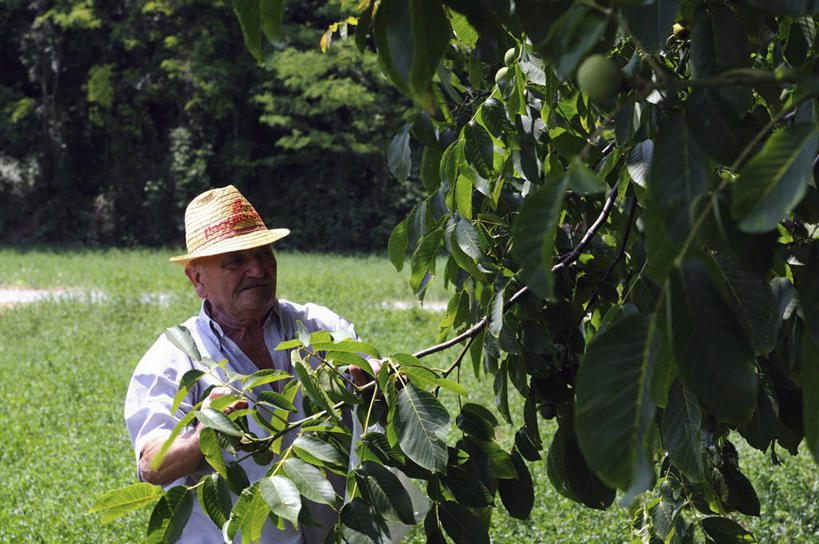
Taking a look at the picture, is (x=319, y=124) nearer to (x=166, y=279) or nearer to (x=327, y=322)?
(x=166, y=279)

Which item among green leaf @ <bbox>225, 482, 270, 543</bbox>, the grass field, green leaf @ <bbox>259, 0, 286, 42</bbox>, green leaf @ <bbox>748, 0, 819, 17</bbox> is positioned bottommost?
the grass field

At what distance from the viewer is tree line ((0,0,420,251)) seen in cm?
2098

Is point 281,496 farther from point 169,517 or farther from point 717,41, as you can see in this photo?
point 717,41

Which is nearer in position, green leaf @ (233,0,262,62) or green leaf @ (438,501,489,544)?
green leaf @ (233,0,262,62)

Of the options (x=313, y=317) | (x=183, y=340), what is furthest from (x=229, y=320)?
(x=183, y=340)

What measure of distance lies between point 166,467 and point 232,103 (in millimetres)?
20319

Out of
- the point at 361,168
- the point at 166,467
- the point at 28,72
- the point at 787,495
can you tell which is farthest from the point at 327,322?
the point at 28,72

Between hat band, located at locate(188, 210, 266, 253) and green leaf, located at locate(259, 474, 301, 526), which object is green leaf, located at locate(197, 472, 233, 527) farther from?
hat band, located at locate(188, 210, 266, 253)

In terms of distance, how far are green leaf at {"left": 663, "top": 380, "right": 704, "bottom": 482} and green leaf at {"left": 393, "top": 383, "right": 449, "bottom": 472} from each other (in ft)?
0.91

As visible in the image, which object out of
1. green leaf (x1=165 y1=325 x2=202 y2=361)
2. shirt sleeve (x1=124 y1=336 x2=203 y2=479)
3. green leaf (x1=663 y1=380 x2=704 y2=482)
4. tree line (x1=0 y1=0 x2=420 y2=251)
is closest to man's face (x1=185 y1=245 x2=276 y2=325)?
shirt sleeve (x1=124 y1=336 x2=203 y2=479)

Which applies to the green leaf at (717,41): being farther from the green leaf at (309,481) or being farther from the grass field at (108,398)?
the grass field at (108,398)

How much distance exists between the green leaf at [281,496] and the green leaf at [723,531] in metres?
0.97

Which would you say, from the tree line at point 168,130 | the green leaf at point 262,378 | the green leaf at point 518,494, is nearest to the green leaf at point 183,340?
the green leaf at point 262,378

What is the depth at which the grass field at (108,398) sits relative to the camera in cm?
449
